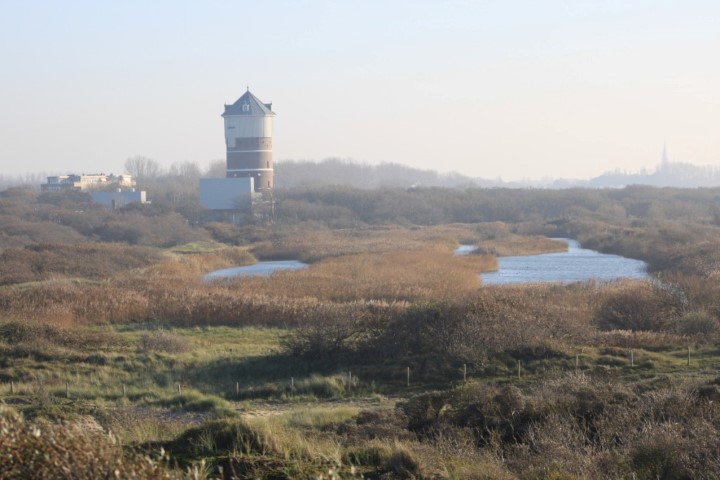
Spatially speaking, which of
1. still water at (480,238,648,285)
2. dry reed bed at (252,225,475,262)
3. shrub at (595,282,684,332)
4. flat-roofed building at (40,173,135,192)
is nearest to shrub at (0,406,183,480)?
shrub at (595,282,684,332)

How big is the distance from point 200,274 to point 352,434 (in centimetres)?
3339

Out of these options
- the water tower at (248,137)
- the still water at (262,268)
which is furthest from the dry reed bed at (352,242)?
the water tower at (248,137)

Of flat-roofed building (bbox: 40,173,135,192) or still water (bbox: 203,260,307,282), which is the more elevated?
flat-roofed building (bbox: 40,173,135,192)

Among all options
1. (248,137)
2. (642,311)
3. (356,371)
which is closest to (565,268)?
(642,311)

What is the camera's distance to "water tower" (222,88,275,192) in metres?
79.2

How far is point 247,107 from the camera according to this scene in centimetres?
7925

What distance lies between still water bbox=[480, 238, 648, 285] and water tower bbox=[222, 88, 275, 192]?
35.1 metres

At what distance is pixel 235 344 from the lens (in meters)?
21.9

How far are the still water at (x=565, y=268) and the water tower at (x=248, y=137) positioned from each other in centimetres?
3515

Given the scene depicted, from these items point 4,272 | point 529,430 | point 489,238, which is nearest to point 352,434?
point 529,430

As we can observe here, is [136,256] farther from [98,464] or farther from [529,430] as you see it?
[98,464]

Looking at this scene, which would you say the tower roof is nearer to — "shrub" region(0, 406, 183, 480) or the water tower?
the water tower

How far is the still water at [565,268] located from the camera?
3797 cm

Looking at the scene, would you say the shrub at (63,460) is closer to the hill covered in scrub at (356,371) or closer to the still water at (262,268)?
the hill covered in scrub at (356,371)
